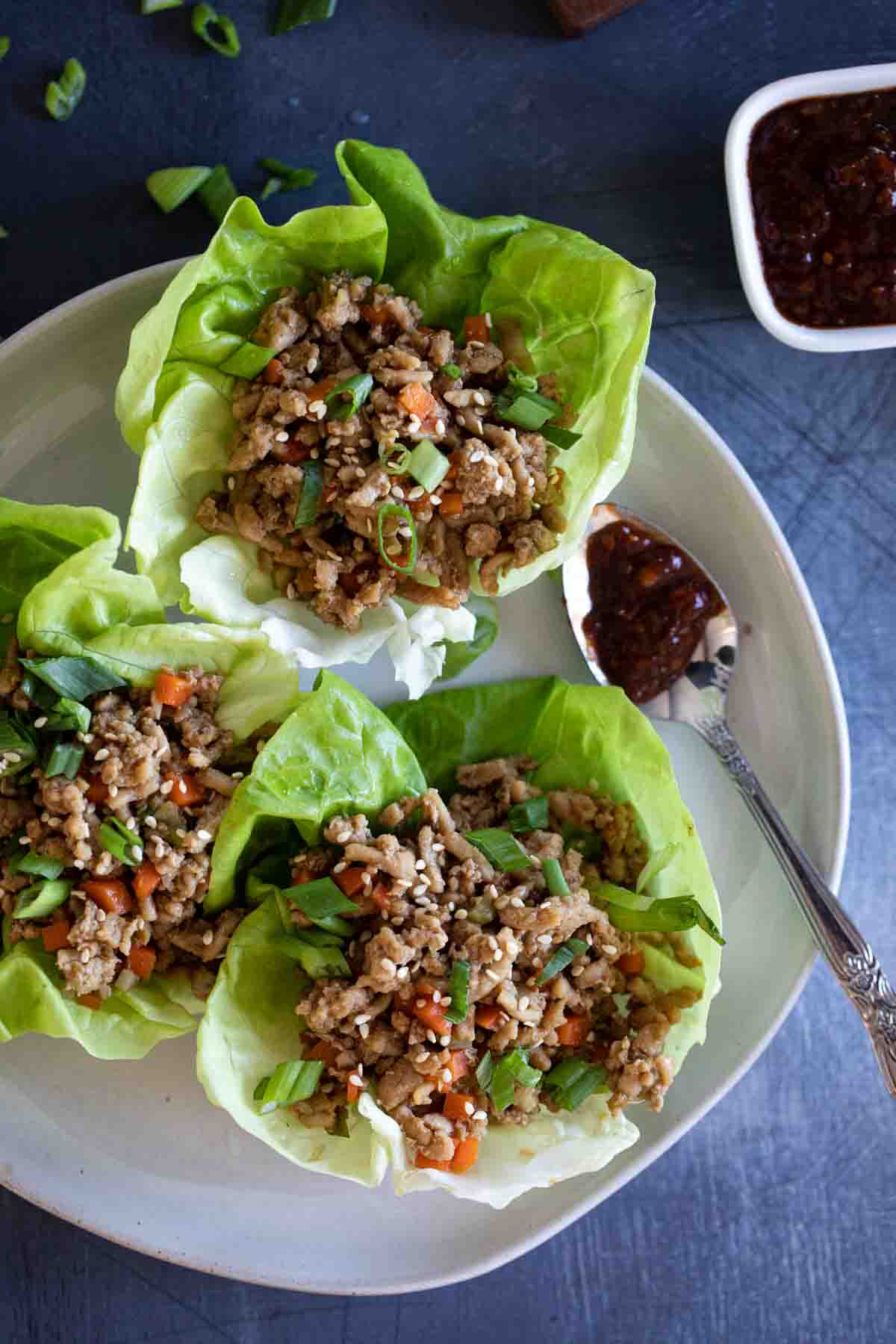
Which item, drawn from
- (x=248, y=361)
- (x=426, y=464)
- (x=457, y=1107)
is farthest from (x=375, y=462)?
(x=457, y=1107)

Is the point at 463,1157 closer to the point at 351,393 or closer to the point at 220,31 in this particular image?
the point at 351,393

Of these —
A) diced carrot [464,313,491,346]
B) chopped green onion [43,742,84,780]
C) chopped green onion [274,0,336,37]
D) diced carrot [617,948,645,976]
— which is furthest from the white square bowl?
chopped green onion [43,742,84,780]

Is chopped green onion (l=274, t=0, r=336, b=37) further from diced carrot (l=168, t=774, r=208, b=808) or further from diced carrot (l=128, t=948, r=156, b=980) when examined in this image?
diced carrot (l=128, t=948, r=156, b=980)

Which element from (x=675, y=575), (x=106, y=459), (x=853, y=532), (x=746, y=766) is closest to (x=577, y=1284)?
(x=746, y=766)

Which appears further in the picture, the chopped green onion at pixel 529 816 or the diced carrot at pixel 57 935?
the chopped green onion at pixel 529 816

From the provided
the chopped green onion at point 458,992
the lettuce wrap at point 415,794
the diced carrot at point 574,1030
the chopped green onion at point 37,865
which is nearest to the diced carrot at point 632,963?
the lettuce wrap at point 415,794

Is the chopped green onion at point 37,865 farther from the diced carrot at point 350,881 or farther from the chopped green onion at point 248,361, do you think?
the chopped green onion at point 248,361
